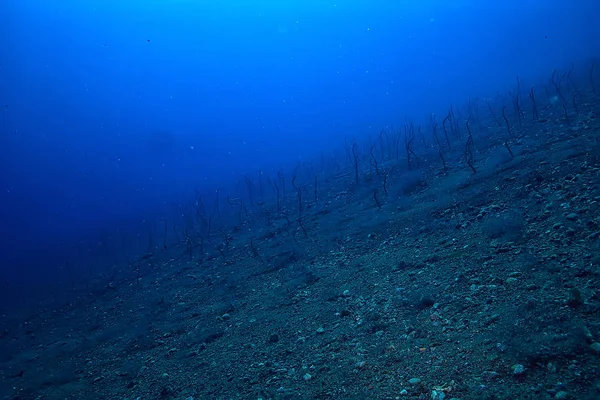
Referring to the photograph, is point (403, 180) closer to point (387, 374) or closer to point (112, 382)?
point (387, 374)

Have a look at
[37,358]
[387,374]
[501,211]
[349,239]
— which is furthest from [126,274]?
[501,211]

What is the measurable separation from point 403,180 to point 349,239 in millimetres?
5635

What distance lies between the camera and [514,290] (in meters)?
4.75

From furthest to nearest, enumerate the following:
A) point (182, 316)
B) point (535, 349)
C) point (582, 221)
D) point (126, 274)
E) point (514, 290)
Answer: point (126, 274) < point (182, 316) < point (582, 221) < point (514, 290) < point (535, 349)

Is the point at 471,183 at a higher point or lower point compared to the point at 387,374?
higher

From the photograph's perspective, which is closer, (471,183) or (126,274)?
(471,183)

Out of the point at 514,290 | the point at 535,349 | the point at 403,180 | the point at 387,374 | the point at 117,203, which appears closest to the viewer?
the point at 535,349

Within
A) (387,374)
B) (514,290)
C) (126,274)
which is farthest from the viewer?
(126,274)

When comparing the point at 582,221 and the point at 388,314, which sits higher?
the point at 582,221

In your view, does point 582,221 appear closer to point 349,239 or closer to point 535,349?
point 535,349

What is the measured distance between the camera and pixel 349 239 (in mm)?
10445

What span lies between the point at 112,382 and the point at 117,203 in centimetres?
9850

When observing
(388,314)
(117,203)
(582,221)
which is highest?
(117,203)

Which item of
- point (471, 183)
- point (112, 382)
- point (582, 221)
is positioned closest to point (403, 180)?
point (471, 183)
